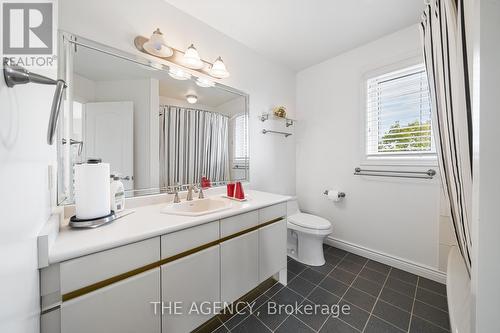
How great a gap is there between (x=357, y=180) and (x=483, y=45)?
192 centimetres

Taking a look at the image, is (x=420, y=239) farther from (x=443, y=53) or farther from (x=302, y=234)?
(x=443, y=53)

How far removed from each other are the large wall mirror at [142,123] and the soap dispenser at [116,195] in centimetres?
19

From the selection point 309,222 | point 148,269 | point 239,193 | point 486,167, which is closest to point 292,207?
point 309,222

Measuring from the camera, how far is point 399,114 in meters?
1.91

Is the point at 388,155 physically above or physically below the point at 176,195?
above

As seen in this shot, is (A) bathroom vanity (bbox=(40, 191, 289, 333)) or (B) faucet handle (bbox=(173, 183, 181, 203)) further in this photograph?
(B) faucet handle (bbox=(173, 183, 181, 203))

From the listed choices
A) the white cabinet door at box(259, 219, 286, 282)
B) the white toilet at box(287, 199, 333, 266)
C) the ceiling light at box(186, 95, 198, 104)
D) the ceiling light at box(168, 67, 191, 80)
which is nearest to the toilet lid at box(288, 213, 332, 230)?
the white toilet at box(287, 199, 333, 266)

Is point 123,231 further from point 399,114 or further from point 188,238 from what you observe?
point 399,114

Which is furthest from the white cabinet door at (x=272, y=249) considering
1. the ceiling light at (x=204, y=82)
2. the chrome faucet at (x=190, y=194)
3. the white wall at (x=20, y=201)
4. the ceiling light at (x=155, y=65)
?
the ceiling light at (x=155, y=65)

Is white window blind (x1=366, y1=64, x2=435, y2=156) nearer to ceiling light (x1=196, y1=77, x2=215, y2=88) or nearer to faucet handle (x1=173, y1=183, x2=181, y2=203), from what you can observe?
ceiling light (x1=196, y1=77, x2=215, y2=88)

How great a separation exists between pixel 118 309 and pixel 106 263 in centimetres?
23

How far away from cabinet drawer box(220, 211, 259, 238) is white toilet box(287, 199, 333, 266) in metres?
0.77

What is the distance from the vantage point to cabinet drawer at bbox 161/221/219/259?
0.97 meters

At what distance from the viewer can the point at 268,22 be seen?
176 cm
